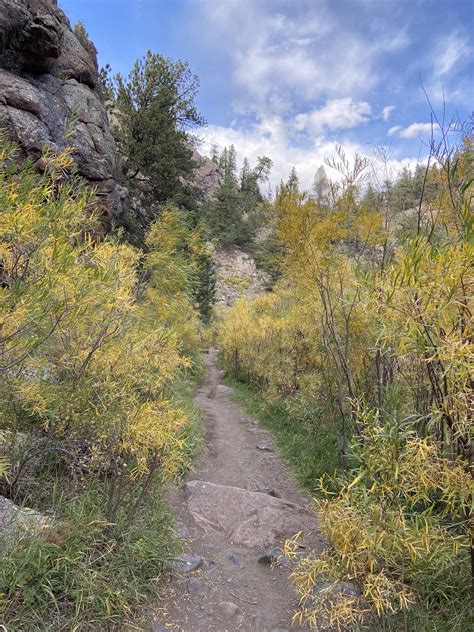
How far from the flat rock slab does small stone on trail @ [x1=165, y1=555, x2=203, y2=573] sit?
0.62 meters

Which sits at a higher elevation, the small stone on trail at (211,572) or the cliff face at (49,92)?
the cliff face at (49,92)

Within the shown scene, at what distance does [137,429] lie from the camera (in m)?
2.81

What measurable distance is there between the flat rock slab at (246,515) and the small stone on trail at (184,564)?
62cm

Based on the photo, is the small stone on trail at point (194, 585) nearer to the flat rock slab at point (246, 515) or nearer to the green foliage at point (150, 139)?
the flat rock slab at point (246, 515)

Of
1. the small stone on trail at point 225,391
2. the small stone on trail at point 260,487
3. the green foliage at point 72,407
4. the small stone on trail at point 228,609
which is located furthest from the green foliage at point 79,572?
the small stone on trail at point 225,391

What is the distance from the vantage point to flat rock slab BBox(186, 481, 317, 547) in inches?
163

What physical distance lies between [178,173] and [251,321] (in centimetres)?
651

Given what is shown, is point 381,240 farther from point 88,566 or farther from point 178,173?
point 178,173

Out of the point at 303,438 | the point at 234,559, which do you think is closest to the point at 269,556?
the point at 234,559

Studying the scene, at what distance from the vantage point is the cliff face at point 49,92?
7.28m

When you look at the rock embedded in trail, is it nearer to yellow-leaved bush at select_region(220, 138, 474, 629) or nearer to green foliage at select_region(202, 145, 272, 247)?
yellow-leaved bush at select_region(220, 138, 474, 629)

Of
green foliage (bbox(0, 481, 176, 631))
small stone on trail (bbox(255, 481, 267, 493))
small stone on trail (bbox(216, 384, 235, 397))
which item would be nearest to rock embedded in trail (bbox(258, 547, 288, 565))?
green foliage (bbox(0, 481, 176, 631))

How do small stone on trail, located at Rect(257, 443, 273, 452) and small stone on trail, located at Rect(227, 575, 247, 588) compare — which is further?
small stone on trail, located at Rect(257, 443, 273, 452)

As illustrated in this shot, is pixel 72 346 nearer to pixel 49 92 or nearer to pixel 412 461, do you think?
pixel 412 461
